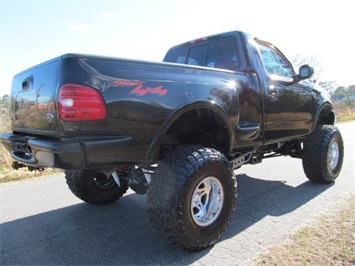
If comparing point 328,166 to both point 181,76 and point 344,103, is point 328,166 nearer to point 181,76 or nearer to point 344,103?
point 181,76

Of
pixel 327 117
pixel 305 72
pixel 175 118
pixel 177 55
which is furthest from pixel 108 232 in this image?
pixel 327 117

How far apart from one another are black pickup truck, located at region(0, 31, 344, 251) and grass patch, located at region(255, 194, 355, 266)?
1.87 ft

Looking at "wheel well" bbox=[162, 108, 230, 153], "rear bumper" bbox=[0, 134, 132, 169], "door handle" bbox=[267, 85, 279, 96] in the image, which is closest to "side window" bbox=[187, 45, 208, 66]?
"door handle" bbox=[267, 85, 279, 96]

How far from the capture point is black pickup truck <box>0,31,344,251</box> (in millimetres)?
2387

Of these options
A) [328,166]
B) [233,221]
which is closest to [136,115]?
[233,221]

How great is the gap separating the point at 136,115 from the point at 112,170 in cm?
86

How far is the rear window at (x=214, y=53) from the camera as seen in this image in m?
4.00

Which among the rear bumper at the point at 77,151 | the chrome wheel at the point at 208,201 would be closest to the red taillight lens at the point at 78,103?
the rear bumper at the point at 77,151

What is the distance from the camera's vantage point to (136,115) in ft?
8.34

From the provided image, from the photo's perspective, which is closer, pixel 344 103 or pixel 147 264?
pixel 147 264

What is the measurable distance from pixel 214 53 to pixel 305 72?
1.36 metres

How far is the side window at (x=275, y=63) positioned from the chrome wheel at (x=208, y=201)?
185 centimetres

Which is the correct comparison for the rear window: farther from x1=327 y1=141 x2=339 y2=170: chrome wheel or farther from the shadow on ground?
x1=327 y1=141 x2=339 y2=170: chrome wheel

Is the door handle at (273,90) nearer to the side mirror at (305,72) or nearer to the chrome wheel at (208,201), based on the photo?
the side mirror at (305,72)
